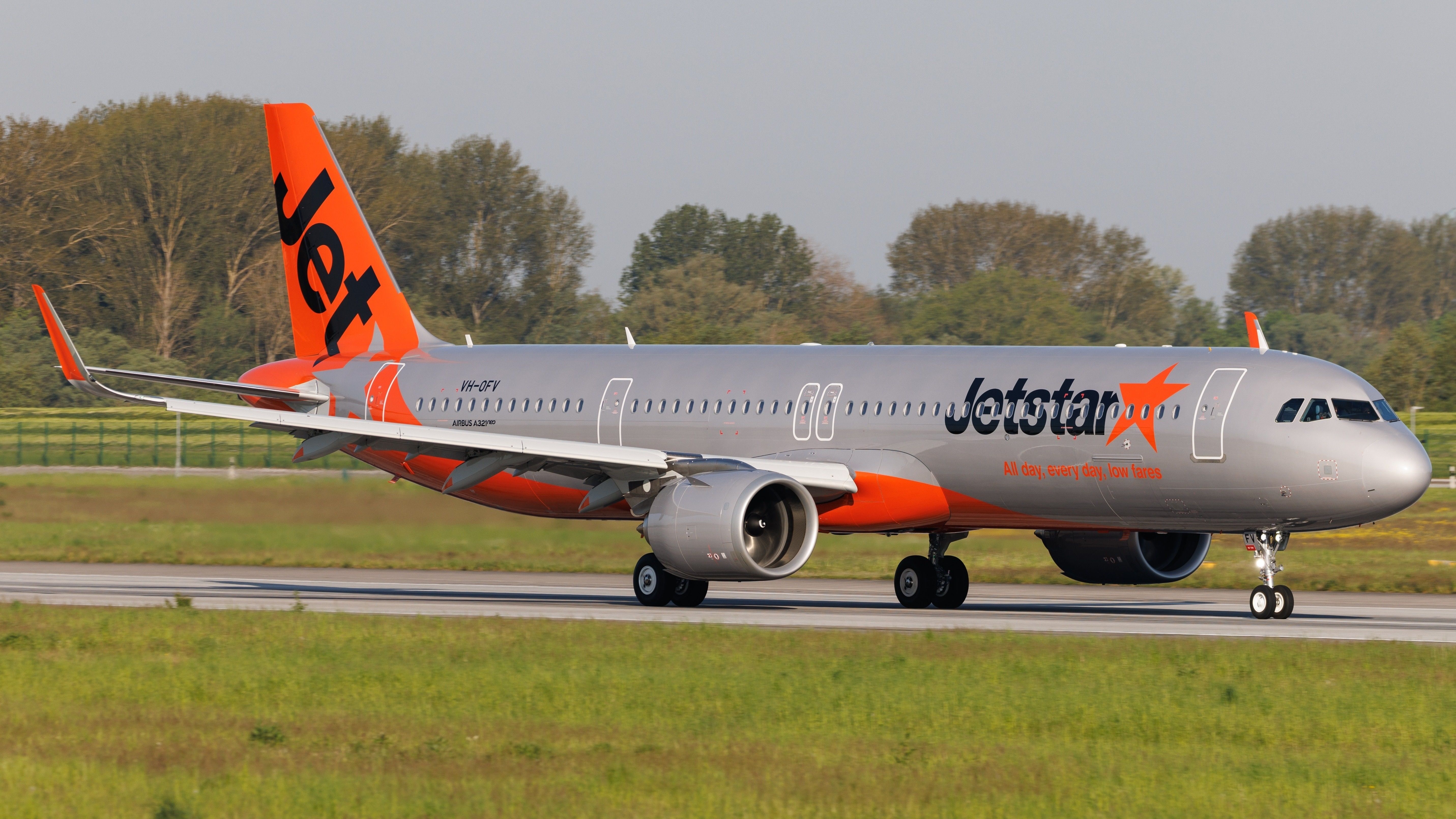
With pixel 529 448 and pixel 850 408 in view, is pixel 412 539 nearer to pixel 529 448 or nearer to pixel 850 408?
pixel 529 448

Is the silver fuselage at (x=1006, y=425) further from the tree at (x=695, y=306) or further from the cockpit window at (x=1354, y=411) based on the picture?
the tree at (x=695, y=306)

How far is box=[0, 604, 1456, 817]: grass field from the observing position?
12.4 metres

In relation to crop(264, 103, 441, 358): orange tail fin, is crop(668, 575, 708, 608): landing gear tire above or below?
below

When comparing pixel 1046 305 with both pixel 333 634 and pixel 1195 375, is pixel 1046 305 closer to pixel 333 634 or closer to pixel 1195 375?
pixel 1195 375

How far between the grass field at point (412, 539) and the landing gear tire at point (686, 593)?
3.57 metres

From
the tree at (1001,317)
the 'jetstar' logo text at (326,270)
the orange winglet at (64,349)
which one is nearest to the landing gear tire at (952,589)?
the 'jetstar' logo text at (326,270)

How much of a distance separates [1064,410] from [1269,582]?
3805 mm

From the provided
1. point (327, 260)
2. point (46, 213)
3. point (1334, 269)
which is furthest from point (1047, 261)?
point (327, 260)

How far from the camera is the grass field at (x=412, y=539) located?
111 ft

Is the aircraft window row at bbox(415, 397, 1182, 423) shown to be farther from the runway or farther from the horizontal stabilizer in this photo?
the runway

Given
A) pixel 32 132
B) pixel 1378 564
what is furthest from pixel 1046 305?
pixel 1378 564

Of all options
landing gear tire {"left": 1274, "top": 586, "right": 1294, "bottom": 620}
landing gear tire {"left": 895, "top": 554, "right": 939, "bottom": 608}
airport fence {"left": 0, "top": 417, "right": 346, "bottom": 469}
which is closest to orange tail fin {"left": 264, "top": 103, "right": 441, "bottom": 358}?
landing gear tire {"left": 895, "top": 554, "right": 939, "bottom": 608}

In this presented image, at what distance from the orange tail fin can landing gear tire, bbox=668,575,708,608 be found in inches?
364

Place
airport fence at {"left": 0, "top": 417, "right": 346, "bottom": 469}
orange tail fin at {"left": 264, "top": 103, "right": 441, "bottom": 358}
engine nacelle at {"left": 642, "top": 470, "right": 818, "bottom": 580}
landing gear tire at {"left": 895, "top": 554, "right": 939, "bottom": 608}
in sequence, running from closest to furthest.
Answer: engine nacelle at {"left": 642, "top": 470, "right": 818, "bottom": 580} → landing gear tire at {"left": 895, "top": 554, "right": 939, "bottom": 608} → orange tail fin at {"left": 264, "top": 103, "right": 441, "bottom": 358} → airport fence at {"left": 0, "top": 417, "right": 346, "bottom": 469}
